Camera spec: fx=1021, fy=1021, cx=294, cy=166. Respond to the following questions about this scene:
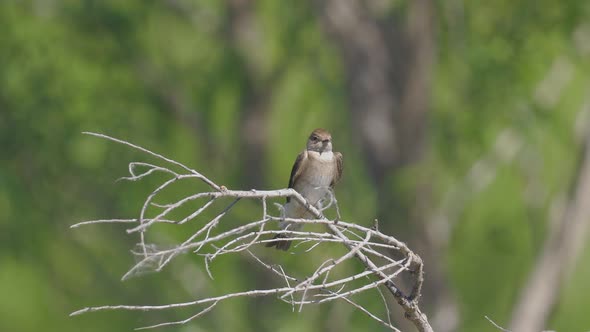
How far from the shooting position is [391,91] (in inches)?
404

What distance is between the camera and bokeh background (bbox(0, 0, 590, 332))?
10.2m

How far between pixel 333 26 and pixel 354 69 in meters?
0.49

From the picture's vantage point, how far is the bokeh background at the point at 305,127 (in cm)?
1018

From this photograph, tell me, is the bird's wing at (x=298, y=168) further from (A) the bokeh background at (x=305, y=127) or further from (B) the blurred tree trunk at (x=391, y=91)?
(B) the blurred tree trunk at (x=391, y=91)

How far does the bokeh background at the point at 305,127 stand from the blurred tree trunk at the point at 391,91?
2cm

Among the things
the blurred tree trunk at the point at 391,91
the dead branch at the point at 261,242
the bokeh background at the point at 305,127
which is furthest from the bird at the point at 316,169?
the blurred tree trunk at the point at 391,91

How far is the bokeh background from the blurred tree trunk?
0.02 metres

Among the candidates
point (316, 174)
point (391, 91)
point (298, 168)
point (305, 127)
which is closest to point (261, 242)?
point (316, 174)

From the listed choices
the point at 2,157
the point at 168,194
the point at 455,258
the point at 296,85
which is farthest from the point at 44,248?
the point at 455,258

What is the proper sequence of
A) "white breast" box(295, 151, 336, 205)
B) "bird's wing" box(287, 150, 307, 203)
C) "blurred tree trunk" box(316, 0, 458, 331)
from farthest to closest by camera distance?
1. "blurred tree trunk" box(316, 0, 458, 331)
2. "bird's wing" box(287, 150, 307, 203)
3. "white breast" box(295, 151, 336, 205)

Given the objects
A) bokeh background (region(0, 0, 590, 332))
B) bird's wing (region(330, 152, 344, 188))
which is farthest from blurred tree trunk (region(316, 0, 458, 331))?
bird's wing (region(330, 152, 344, 188))

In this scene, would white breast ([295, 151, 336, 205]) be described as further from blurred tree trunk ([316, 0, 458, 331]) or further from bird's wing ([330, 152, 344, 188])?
blurred tree trunk ([316, 0, 458, 331])

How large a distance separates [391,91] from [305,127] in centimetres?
192

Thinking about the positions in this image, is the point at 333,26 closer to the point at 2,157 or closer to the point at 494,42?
the point at 494,42
